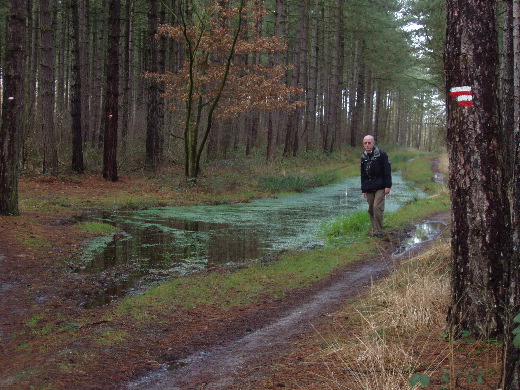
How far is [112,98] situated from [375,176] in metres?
13.5

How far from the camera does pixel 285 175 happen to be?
25.2 metres

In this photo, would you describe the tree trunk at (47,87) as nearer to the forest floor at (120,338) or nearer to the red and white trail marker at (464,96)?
the forest floor at (120,338)

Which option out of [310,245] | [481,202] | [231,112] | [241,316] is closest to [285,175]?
[231,112]

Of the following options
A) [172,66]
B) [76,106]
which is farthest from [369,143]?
[172,66]

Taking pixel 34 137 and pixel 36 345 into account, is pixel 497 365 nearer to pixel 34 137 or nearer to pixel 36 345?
pixel 36 345

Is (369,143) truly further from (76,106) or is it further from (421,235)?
(76,106)

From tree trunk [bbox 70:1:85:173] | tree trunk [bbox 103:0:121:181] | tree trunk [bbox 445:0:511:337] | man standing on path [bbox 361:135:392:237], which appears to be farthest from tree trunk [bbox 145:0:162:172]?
tree trunk [bbox 445:0:511:337]

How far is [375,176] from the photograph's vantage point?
11281mm

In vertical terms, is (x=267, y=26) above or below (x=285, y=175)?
above

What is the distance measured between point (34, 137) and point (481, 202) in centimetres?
2087

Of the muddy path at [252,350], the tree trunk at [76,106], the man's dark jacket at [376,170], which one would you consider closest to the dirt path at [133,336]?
the muddy path at [252,350]

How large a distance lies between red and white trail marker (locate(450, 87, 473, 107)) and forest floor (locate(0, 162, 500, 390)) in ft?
6.57

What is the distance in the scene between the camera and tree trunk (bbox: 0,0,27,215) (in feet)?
36.2

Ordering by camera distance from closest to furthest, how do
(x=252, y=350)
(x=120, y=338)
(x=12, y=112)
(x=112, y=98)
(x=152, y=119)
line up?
1. (x=252, y=350)
2. (x=120, y=338)
3. (x=12, y=112)
4. (x=112, y=98)
5. (x=152, y=119)
